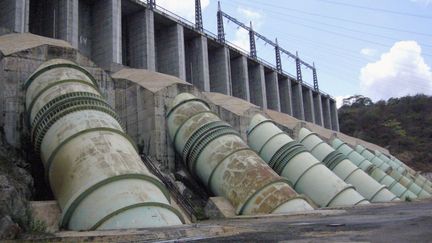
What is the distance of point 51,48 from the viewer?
15.3 metres

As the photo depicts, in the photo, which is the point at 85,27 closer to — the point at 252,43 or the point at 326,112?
the point at 252,43

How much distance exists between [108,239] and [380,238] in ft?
13.3

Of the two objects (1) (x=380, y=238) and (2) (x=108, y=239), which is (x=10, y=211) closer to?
(2) (x=108, y=239)

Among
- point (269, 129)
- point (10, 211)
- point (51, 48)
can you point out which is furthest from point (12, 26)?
point (10, 211)

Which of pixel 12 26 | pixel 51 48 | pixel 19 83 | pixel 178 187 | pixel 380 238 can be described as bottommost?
pixel 178 187

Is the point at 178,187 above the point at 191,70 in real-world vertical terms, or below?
below

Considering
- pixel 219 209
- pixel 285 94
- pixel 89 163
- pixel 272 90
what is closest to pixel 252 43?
pixel 272 90

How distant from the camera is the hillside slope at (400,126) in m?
75.4

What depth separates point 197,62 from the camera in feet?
131

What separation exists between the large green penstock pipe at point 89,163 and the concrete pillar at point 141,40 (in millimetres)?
18821

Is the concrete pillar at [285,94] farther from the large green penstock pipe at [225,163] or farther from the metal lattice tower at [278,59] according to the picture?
the large green penstock pipe at [225,163]

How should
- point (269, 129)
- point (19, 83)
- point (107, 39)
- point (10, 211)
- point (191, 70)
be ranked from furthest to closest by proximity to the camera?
point (191, 70) → point (107, 39) → point (269, 129) → point (19, 83) → point (10, 211)

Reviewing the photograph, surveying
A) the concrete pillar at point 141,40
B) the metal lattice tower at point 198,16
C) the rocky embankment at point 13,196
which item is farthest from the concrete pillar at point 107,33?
the rocky embankment at point 13,196

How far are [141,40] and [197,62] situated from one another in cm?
755
